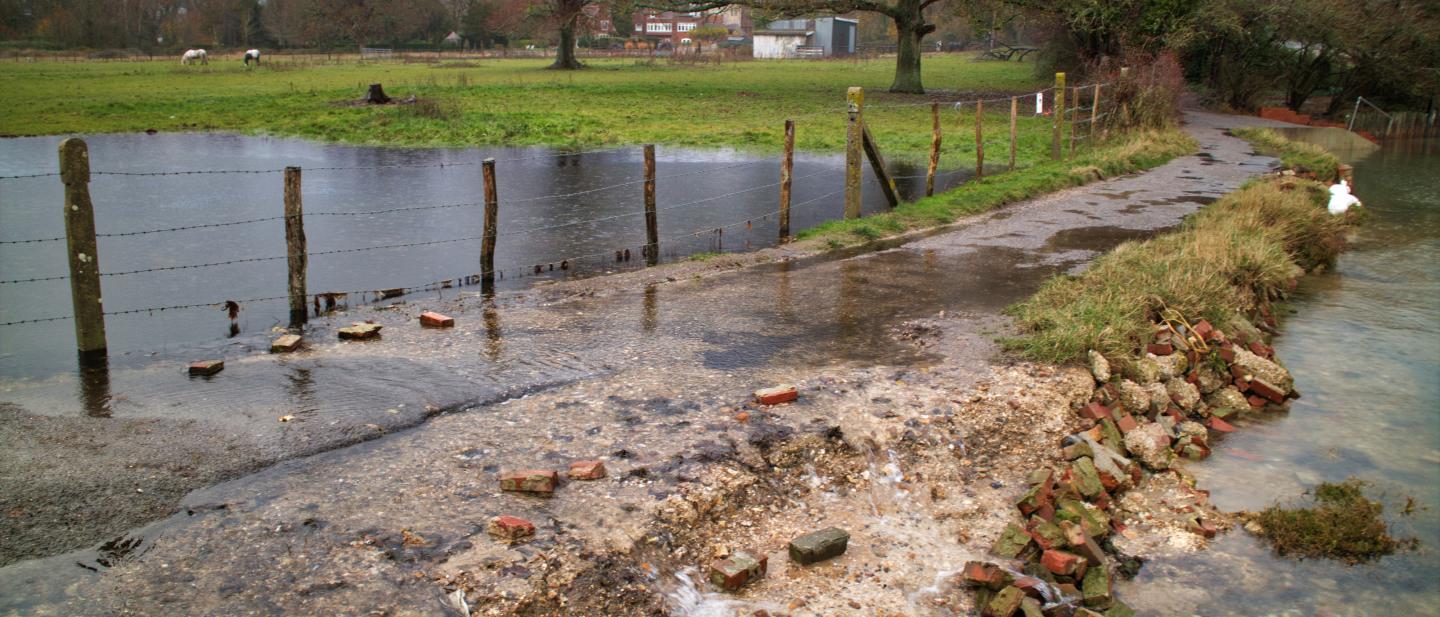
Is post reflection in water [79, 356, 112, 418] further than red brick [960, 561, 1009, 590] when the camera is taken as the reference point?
Yes

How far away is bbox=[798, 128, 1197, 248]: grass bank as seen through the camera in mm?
12992

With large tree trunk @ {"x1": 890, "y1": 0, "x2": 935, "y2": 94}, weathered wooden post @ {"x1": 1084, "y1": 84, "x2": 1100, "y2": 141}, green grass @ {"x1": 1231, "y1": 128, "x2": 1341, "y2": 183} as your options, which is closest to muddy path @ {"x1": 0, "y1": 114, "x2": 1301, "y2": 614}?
green grass @ {"x1": 1231, "y1": 128, "x2": 1341, "y2": 183}

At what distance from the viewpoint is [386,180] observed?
17.9m

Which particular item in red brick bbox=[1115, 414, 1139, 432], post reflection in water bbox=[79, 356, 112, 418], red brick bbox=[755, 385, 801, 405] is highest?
red brick bbox=[755, 385, 801, 405]

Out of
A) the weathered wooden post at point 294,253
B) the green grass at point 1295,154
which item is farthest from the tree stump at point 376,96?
the weathered wooden post at point 294,253

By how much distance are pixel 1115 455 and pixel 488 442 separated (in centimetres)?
385

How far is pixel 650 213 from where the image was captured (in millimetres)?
11891

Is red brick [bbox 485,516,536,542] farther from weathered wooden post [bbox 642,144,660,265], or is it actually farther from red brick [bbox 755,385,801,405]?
weathered wooden post [bbox 642,144,660,265]

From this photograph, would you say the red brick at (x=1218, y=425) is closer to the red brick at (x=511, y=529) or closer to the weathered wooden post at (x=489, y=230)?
the red brick at (x=511, y=529)

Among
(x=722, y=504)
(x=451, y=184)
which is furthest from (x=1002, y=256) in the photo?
(x=451, y=184)

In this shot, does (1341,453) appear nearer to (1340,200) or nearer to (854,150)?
(854,150)

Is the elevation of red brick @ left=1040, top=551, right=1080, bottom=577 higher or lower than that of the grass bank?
→ lower

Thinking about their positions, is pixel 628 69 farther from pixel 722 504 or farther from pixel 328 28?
pixel 722 504

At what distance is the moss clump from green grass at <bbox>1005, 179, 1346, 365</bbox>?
183 cm
